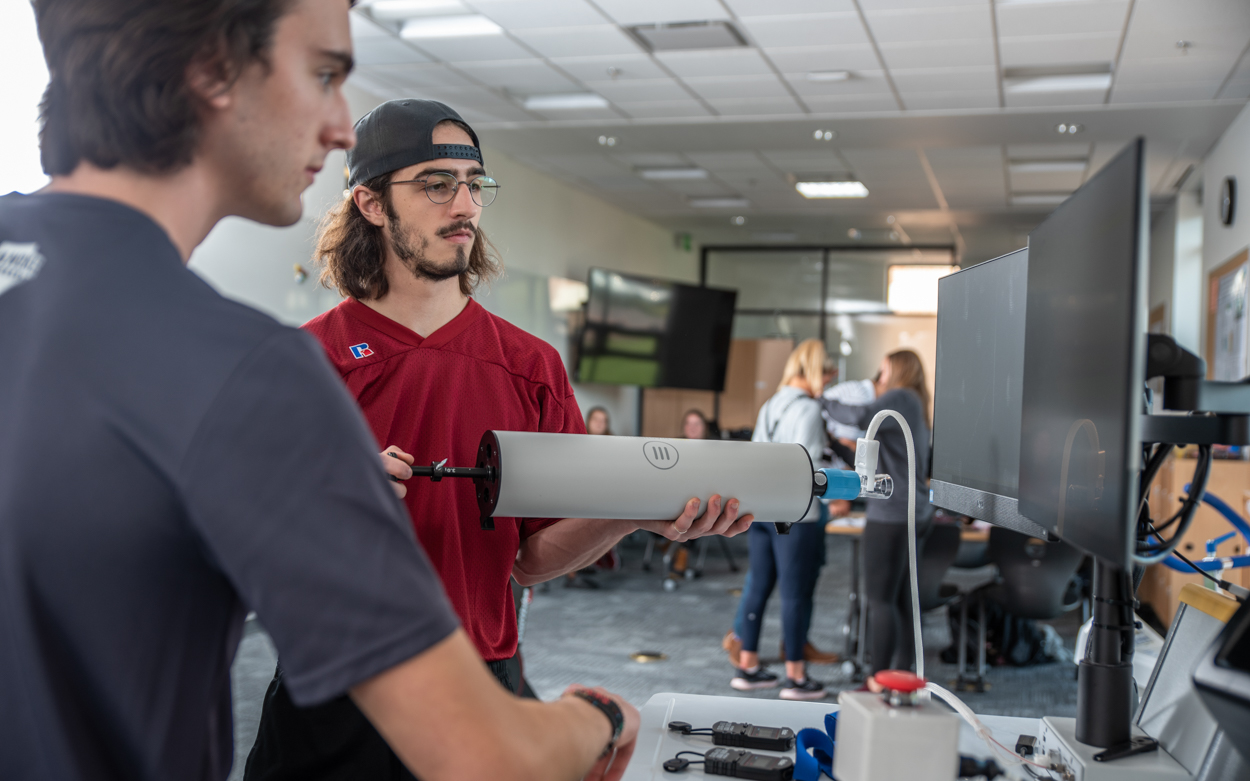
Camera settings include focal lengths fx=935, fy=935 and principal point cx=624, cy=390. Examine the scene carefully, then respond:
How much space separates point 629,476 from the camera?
109 centimetres

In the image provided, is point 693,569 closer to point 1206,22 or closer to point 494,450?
point 1206,22

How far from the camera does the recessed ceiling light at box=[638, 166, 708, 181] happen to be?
800cm

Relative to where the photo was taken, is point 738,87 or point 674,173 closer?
point 738,87

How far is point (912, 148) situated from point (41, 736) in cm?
712

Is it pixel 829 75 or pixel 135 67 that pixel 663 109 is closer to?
pixel 829 75

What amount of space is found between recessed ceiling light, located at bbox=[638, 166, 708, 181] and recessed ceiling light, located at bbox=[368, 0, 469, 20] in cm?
356

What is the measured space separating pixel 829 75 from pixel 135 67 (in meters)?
5.28

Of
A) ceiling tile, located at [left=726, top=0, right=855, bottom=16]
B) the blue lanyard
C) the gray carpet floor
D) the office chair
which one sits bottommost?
the gray carpet floor

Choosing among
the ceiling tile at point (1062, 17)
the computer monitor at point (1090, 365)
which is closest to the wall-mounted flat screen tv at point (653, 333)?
the ceiling tile at point (1062, 17)

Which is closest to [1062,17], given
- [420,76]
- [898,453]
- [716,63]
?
[716,63]

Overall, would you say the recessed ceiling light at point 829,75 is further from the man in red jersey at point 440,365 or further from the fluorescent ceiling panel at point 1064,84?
the man in red jersey at point 440,365

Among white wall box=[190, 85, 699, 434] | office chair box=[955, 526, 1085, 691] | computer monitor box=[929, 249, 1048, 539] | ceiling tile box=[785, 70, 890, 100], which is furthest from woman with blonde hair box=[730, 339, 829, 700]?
computer monitor box=[929, 249, 1048, 539]

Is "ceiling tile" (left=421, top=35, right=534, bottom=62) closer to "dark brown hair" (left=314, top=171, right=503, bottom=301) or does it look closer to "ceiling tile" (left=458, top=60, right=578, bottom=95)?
Result: "ceiling tile" (left=458, top=60, right=578, bottom=95)

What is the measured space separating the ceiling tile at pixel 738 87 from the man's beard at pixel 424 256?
448 centimetres
